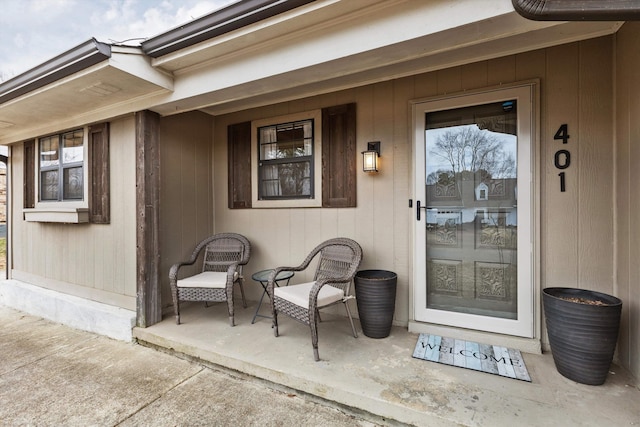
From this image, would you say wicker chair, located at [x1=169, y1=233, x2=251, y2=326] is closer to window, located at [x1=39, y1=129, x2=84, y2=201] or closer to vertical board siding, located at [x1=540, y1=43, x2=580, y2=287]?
window, located at [x1=39, y1=129, x2=84, y2=201]

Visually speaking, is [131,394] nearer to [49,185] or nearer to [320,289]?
[320,289]

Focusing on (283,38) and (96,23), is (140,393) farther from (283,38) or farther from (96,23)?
(96,23)

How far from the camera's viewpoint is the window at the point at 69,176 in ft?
11.1

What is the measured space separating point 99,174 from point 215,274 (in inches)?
69.0

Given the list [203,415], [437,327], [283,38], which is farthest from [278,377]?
[283,38]

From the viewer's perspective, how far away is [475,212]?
2602mm

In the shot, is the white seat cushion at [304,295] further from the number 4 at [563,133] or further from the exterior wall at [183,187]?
the number 4 at [563,133]

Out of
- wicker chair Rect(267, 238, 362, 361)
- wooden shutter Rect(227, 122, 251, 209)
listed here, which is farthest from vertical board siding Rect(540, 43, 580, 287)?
wooden shutter Rect(227, 122, 251, 209)

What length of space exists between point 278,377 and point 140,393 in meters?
0.98

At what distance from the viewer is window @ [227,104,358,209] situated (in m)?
3.15

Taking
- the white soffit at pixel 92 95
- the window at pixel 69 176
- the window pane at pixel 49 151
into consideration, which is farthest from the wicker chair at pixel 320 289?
the window pane at pixel 49 151

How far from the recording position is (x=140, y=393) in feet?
6.95

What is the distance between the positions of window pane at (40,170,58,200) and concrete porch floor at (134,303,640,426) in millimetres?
2548

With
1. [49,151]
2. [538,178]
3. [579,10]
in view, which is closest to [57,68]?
[49,151]
